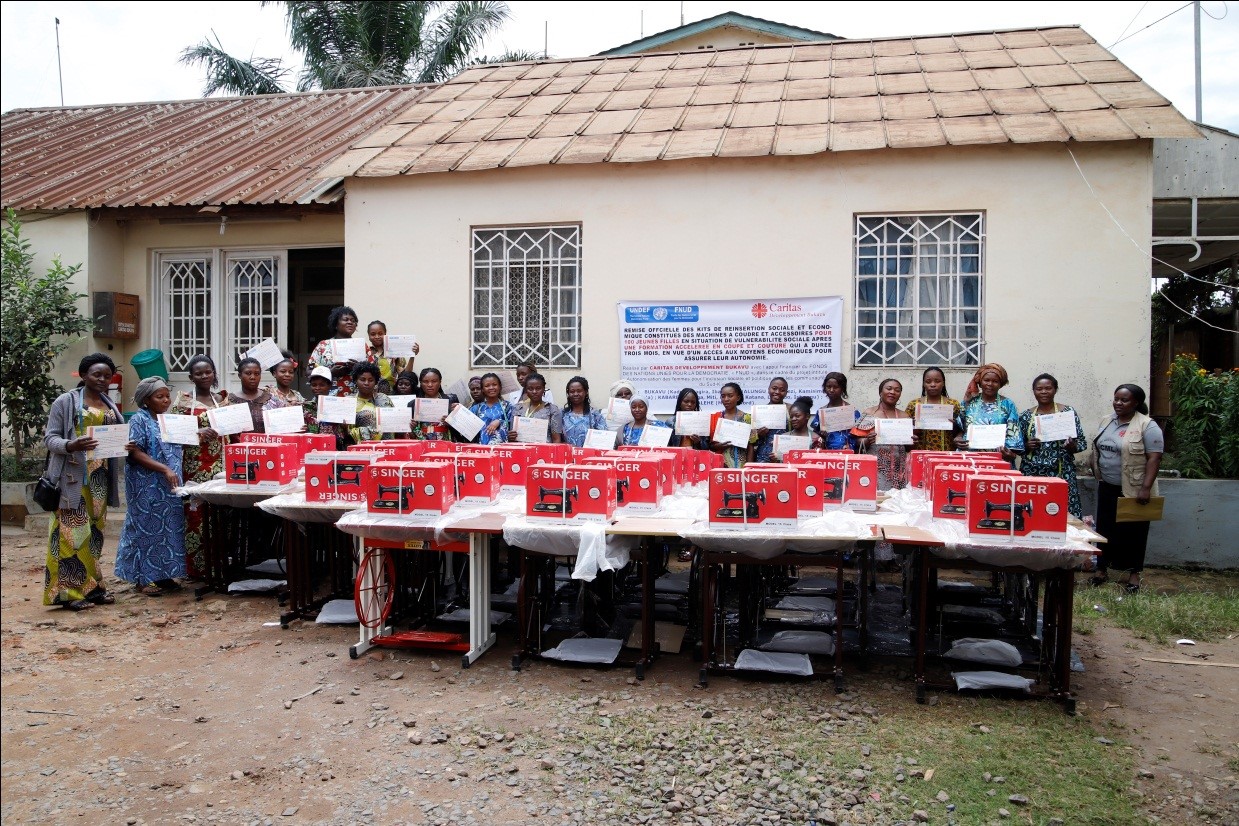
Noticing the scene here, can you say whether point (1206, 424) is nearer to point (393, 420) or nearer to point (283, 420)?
point (393, 420)

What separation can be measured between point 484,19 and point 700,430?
1441cm

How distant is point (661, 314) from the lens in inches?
341

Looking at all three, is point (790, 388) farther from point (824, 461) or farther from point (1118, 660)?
point (1118, 660)

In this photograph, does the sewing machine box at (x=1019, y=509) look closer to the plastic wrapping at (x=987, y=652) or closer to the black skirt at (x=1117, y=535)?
the plastic wrapping at (x=987, y=652)

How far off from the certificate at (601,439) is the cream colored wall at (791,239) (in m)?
1.84

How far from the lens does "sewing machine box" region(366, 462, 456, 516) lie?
5367 mm

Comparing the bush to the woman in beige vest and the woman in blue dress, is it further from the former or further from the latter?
the woman in blue dress

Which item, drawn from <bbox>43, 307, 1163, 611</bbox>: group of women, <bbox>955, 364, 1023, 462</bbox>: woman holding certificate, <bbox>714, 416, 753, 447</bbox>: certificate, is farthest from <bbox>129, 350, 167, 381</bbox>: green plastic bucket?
<bbox>955, 364, 1023, 462</bbox>: woman holding certificate

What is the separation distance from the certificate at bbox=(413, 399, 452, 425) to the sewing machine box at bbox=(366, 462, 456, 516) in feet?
7.21

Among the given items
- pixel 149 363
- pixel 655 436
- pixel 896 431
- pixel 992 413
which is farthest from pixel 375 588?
pixel 149 363

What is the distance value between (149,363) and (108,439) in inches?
175

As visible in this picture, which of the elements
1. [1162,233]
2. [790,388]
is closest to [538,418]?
[790,388]

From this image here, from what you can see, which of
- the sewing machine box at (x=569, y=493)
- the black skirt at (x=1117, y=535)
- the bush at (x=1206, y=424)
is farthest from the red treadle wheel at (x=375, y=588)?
the bush at (x=1206, y=424)

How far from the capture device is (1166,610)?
6.49 m
